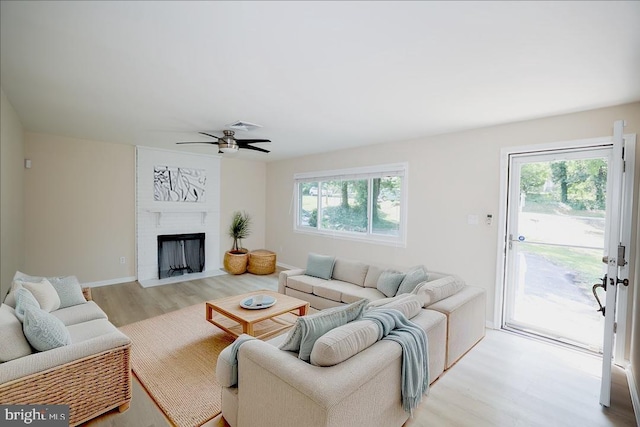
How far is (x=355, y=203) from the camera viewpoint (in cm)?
529

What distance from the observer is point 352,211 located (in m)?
5.35

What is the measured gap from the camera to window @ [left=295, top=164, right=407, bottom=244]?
464 cm

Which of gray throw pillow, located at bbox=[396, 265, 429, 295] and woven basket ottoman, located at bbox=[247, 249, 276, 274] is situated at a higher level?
gray throw pillow, located at bbox=[396, 265, 429, 295]

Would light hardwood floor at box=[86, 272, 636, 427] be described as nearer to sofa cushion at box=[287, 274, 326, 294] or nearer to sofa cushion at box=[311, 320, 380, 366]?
sofa cushion at box=[311, 320, 380, 366]

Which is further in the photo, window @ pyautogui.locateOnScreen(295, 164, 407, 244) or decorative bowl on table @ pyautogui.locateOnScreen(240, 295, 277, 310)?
window @ pyautogui.locateOnScreen(295, 164, 407, 244)

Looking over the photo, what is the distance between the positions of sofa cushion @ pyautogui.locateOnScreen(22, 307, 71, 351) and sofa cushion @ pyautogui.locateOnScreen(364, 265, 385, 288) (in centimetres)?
302

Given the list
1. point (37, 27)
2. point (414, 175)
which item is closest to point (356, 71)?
point (37, 27)

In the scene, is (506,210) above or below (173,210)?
above

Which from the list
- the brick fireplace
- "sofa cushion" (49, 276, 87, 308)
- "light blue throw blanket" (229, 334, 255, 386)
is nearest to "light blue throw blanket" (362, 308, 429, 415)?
"light blue throw blanket" (229, 334, 255, 386)

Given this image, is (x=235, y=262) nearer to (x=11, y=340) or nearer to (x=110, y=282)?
(x=110, y=282)

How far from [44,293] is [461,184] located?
4611 mm

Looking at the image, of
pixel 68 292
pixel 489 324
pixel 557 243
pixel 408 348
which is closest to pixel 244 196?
pixel 68 292

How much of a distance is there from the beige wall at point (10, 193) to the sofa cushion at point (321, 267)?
3.33 metres

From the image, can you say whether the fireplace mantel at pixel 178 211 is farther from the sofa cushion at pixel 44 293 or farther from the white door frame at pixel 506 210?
the white door frame at pixel 506 210
